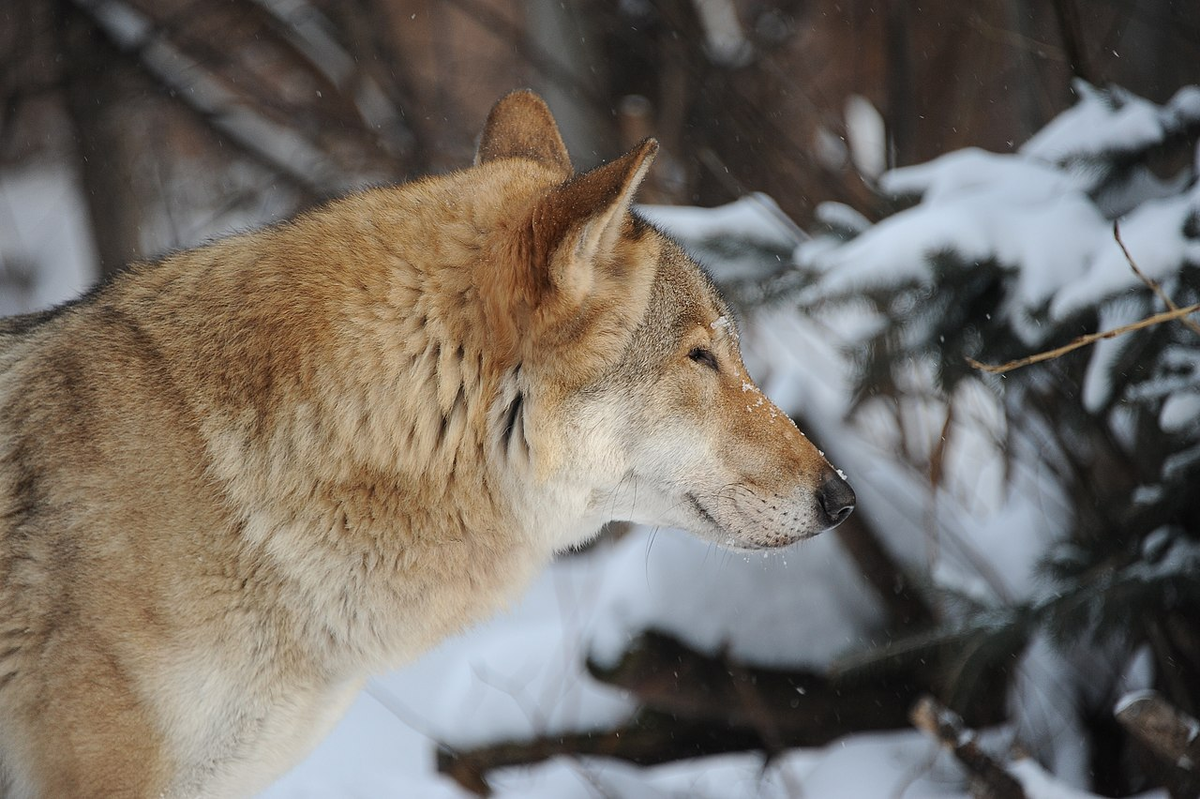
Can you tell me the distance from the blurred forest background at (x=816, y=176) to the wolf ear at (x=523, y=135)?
112cm

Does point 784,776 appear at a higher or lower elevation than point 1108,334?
lower

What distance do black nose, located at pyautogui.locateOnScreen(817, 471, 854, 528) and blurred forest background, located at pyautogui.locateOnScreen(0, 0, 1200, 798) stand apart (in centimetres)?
101

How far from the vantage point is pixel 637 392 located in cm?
264

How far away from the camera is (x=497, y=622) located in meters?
7.94

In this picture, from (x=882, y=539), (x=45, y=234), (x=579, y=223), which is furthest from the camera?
(x=45, y=234)

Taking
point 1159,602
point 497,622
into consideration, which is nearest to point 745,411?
point 1159,602

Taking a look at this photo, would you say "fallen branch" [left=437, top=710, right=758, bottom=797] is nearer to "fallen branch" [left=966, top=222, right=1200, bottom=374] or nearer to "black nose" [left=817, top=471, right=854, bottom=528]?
"black nose" [left=817, top=471, right=854, bottom=528]

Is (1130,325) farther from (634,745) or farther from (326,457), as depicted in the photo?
(634,745)

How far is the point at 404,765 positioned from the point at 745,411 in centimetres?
361

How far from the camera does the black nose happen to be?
9.01 ft

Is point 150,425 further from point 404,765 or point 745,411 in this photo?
point 404,765

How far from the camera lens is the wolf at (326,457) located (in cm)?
227

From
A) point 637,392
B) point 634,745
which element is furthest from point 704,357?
point 634,745

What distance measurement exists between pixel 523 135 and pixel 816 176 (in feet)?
10.7
